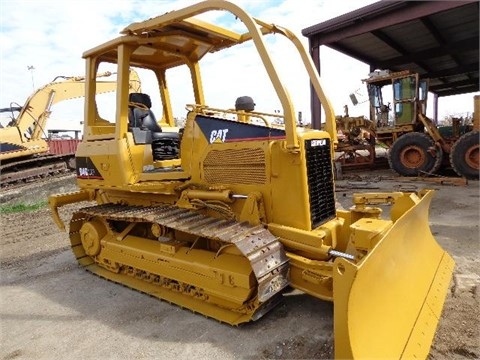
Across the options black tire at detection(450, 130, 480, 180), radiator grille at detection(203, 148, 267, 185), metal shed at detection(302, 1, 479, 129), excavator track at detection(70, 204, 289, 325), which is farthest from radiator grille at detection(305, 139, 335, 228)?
black tire at detection(450, 130, 480, 180)

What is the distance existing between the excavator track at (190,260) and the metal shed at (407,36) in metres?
7.83

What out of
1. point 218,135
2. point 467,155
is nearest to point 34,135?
point 218,135

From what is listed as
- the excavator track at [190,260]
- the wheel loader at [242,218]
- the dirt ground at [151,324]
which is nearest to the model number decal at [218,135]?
the wheel loader at [242,218]

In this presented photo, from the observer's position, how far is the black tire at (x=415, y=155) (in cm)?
1069

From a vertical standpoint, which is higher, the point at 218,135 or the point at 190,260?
the point at 218,135

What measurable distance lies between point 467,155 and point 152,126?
878cm

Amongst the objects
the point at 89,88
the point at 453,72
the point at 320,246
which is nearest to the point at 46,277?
the point at 89,88

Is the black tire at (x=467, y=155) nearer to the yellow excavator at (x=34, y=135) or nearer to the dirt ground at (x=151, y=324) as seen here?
the dirt ground at (x=151, y=324)

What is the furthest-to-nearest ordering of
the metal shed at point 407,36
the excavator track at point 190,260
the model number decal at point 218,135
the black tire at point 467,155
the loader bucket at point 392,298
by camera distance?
the black tire at point 467,155, the metal shed at point 407,36, the model number decal at point 218,135, the excavator track at point 190,260, the loader bucket at point 392,298

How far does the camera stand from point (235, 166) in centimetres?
369

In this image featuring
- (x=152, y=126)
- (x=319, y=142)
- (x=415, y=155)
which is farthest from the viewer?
(x=415, y=155)

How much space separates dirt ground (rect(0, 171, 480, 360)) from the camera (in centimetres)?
291

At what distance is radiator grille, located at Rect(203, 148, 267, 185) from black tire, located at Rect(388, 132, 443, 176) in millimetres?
8725

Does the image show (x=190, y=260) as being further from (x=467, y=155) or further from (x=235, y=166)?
(x=467, y=155)
